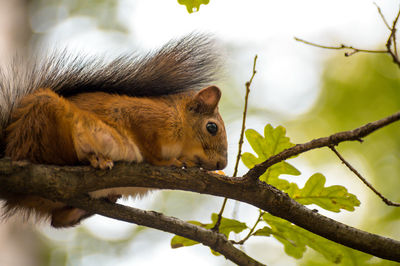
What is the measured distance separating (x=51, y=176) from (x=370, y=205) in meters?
4.54

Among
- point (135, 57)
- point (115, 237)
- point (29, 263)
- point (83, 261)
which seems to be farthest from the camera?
point (115, 237)

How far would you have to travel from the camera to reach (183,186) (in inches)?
68.3

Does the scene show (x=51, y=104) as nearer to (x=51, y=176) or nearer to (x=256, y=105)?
(x=51, y=176)

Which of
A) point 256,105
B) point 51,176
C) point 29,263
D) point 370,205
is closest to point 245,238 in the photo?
point 51,176

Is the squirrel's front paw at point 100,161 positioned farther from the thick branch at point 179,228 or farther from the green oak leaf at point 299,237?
the green oak leaf at point 299,237

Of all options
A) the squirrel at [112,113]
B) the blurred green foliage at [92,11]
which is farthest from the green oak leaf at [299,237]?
the blurred green foliage at [92,11]

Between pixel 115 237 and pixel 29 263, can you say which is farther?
pixel 115 237

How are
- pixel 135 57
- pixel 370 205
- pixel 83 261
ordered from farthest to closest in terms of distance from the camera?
pixel 83 261 → pixel 370 205 → pixel 135 57

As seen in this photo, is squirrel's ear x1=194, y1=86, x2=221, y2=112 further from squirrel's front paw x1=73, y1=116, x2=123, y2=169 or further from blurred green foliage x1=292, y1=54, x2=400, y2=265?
blurred green foliage x1=292, y1=54, x2=400, y2=265

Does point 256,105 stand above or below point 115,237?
above

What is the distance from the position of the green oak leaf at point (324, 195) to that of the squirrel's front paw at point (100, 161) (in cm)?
84

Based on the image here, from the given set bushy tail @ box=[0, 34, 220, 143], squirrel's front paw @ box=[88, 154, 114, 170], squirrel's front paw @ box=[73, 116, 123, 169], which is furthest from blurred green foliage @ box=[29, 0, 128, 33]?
squirrel's front paw @ box=[88, 154, 114, 170]

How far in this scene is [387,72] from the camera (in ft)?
17.4

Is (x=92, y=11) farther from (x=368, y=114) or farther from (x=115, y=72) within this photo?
(x=115, y=72)
